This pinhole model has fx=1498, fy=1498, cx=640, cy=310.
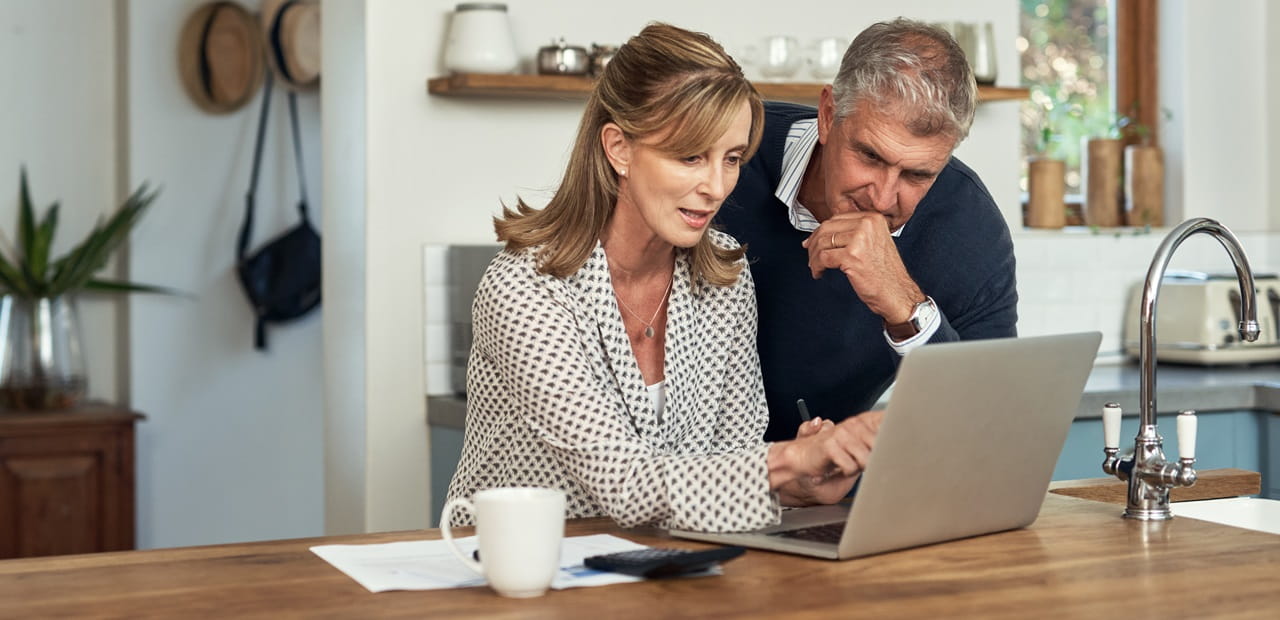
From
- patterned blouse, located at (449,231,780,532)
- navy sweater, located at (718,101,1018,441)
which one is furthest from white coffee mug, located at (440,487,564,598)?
navy sweater, located at (718,101,1018,441)

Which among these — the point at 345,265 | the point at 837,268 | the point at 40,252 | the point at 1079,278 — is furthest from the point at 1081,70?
the point at 40,252

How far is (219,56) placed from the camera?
4.52 metres

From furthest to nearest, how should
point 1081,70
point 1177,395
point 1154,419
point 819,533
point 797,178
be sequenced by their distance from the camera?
1. point 1081,70
2. point 1177,395
3. point 797,178
4. point 1154,419
5. point 819,533

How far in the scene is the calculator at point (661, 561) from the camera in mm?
1394

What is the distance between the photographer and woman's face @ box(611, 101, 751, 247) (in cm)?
181

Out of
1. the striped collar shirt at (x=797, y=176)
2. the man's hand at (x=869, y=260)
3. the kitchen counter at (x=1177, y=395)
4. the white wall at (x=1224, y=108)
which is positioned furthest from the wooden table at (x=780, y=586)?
the white wall at (x=1224, y=108)

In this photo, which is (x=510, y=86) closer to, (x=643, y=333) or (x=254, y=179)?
(x=643, y=333)

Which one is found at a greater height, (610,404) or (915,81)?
(915,81)

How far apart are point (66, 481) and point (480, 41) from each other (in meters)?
1.89

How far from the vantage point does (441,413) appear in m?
3.22

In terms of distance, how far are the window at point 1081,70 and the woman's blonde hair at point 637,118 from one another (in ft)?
8.77

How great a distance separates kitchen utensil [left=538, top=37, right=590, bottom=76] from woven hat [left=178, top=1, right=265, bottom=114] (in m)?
1.61

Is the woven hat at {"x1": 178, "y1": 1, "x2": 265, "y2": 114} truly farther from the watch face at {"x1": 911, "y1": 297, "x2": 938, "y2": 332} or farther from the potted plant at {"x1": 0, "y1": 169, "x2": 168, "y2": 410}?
the watch face at {"x1": 911, "y1": 297, "x2": 938, "y2": 332}

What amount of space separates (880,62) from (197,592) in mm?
1131
